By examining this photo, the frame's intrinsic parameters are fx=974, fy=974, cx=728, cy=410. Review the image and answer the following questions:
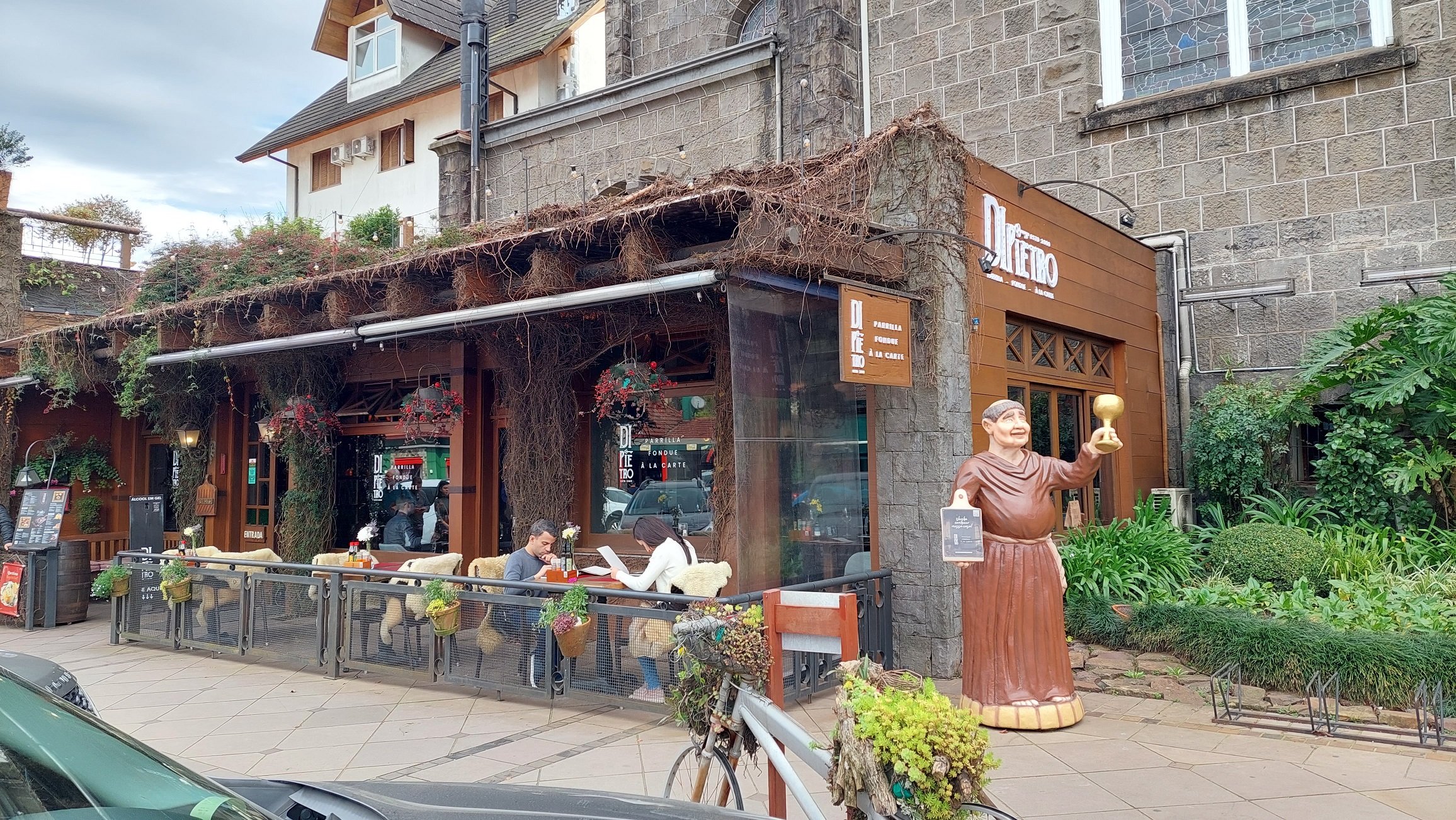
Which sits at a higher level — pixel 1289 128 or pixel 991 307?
pixel 1289 128

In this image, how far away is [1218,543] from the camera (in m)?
8.88

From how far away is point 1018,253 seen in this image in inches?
327

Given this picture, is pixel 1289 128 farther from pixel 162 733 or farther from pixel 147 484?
pixel 147 484

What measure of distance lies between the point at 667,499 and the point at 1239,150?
24.1 ft

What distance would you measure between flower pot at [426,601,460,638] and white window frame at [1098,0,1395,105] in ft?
30.3

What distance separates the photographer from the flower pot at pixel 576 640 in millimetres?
6789

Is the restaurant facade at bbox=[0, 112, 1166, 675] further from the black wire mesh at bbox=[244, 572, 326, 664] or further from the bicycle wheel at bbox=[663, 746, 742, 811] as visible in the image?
the bicycle wheel at bbox=[663, 746, 742, 811]

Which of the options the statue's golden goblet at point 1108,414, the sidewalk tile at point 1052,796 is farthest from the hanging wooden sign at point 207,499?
the statue's golden goblet at point 1108,414

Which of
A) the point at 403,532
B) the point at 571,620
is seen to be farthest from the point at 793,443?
the point at 403,532

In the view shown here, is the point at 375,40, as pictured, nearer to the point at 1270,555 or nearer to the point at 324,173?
the point at 324,173

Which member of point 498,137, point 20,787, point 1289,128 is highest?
point 498,137

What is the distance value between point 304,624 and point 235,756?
253 cm

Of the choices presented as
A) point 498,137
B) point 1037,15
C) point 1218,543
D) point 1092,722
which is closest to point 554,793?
point 1092,722

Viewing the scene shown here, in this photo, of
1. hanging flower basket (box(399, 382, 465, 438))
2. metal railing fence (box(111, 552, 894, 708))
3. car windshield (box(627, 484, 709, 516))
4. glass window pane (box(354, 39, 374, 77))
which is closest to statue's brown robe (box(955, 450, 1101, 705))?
metal railing fence (box(111, 552, 894, 708))
